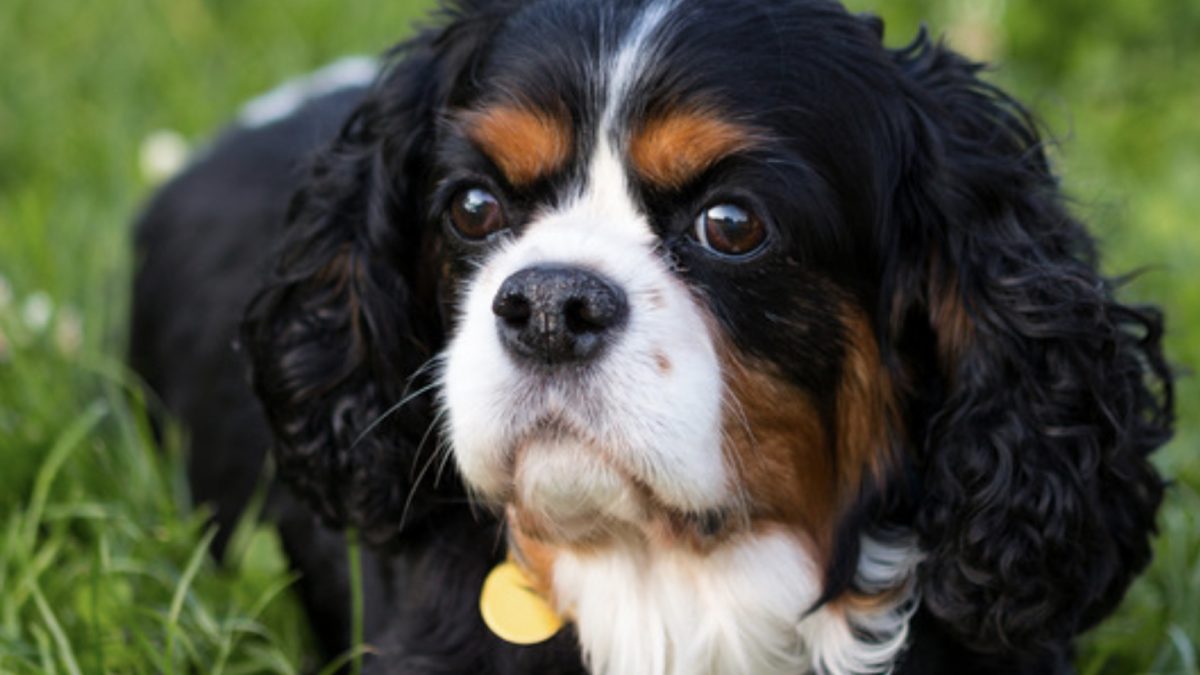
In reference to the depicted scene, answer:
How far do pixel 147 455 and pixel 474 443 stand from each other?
5.92 ft

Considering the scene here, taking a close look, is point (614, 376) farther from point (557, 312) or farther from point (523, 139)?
point (523, 139)

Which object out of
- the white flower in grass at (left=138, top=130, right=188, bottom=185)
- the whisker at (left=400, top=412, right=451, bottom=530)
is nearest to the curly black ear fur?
the whisker at (left=400, top=412, right=451, bottom=530)

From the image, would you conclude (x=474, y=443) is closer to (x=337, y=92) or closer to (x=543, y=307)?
(x=543, y=307)

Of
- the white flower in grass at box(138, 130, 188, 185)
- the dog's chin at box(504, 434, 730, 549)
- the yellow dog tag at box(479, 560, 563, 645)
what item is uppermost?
the white flower in grass at box(138, 130, 188, 185)

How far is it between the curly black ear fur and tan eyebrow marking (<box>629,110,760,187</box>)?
1.28 feet

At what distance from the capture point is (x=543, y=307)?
9.46 feet

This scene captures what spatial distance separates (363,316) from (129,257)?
203 centimetres

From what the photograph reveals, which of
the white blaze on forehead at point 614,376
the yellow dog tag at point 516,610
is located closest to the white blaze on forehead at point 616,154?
the white blaze on forehead at point 614,376

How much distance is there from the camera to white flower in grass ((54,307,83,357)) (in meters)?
5.08

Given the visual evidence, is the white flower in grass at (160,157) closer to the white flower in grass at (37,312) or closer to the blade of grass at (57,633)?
the white flower in grass at (37,312)

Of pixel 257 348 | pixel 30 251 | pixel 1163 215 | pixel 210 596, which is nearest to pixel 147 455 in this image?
pixel 210 596

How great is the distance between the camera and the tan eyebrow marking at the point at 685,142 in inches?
119

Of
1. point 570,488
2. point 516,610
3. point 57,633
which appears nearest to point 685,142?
point 570,488

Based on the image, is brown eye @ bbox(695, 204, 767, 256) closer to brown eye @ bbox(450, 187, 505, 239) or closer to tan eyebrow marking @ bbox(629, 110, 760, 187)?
tan eyebrow marking @ bbox(629, 110, 760, 187)
